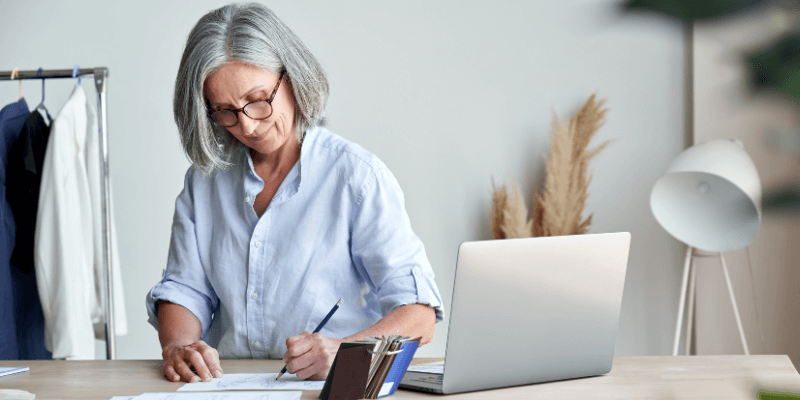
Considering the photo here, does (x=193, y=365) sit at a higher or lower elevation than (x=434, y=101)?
lower

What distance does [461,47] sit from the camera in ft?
9.73

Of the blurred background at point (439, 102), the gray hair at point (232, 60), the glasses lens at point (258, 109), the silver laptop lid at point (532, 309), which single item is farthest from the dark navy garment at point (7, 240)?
the silver laptop lid at point (532, 309)

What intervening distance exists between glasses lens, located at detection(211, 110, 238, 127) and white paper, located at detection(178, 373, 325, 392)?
58cm

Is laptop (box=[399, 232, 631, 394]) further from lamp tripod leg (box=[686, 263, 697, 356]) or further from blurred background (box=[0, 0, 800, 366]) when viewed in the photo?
blurred background (box=[0, 0, 800, 366])

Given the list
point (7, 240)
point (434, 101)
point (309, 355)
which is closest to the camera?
point (309, 355)

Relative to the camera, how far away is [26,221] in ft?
7.63

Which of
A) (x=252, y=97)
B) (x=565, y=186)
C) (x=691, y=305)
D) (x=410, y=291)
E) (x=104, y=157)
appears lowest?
(x=691, y=305)

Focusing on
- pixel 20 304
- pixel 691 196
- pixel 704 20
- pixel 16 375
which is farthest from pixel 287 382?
pixel 691 196

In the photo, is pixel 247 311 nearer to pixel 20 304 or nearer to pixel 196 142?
pixel 196 142

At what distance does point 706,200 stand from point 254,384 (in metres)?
1.86

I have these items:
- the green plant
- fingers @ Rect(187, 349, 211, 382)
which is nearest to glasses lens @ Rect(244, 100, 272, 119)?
fingers @ Rect(187, 349, 211, 382)

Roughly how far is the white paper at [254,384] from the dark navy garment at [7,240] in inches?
50.6

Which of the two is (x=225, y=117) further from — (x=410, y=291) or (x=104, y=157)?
(x=104, y=157)

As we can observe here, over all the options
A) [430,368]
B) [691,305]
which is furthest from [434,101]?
[430,368]
